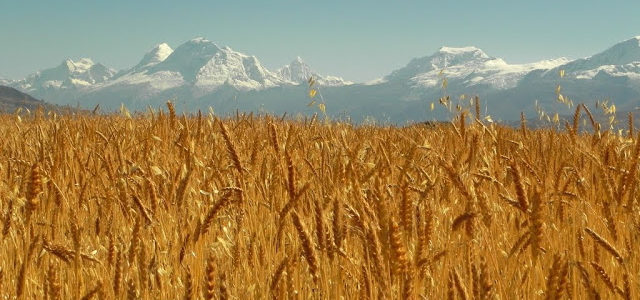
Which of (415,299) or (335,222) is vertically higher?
(335,222)

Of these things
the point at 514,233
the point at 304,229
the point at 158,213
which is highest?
the point at 304,229

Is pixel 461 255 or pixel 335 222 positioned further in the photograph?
pixel 461 255

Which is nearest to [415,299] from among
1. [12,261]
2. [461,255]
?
[461,255]

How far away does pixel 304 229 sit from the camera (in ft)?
3.85

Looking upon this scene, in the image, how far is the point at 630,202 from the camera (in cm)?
196

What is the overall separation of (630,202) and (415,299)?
3.57 ft

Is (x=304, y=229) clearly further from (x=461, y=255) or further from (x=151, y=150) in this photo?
(x=151, y=150)

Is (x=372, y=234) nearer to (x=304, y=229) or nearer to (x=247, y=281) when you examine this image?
(x=304, y=229)

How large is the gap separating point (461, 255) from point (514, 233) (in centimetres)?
39

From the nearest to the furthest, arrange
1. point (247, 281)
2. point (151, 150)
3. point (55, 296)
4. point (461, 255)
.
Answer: point (55, 296), point (247, 281), point (461, 255), point (151, 150)

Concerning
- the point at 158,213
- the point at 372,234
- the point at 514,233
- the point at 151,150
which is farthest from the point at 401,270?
the point at 151,150

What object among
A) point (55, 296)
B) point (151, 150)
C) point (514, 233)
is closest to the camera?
point (55, 296)

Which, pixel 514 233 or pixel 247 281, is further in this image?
pixel 514 233

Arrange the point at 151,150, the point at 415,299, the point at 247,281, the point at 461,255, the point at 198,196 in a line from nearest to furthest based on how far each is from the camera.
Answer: the point at 415,299
the point at 247,281
the point at 461,255
the point at 198,196
the point at 151,150
